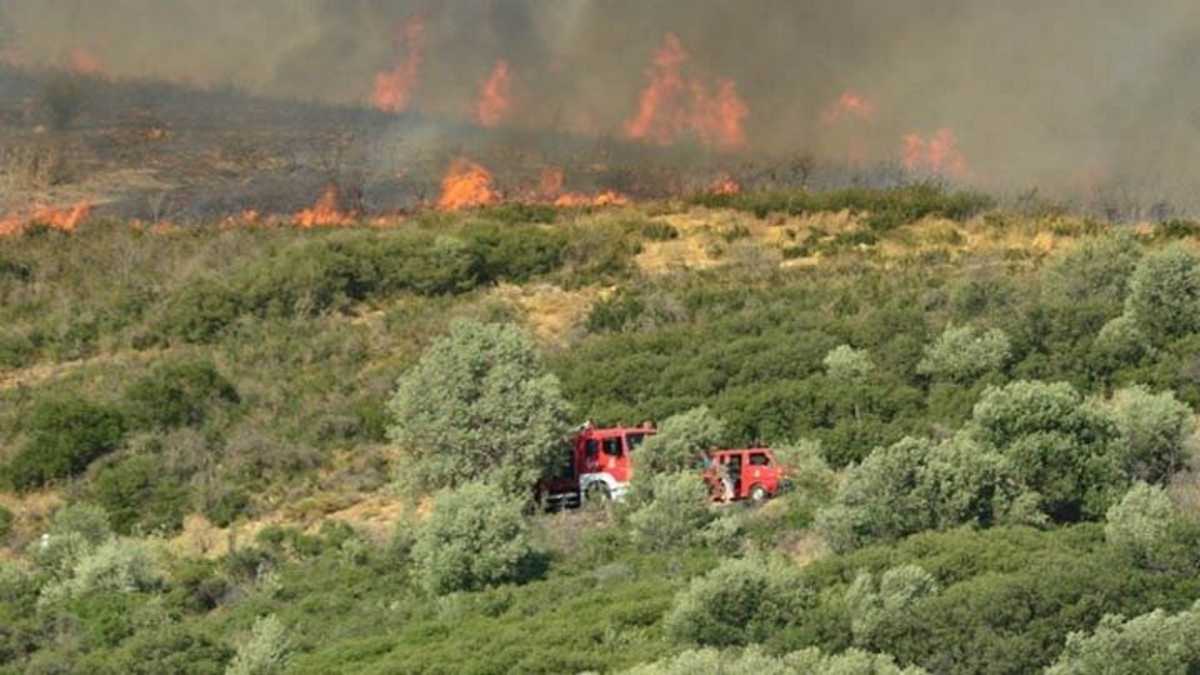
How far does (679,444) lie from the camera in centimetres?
6309

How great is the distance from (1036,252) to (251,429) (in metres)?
25.6

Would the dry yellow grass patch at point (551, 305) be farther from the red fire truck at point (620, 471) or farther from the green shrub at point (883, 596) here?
the green shrub at point (883, 596)

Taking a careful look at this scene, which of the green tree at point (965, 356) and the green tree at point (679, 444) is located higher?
the green tree at point (965, 356)

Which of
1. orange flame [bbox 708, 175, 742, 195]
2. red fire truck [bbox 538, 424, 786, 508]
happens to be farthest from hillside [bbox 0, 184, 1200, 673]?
orange flame [bbox 708, 175, 742, 195]

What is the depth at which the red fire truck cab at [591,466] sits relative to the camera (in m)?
65.5

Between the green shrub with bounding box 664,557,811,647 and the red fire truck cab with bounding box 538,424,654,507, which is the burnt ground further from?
the green shrub with bounding box 664,557,811,647

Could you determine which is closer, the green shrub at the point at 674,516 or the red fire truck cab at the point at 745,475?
the green shrub at the point at 674,516

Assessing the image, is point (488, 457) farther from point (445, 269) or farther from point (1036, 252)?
point (1036, 252)

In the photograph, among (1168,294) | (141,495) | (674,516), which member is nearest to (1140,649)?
(674,516)

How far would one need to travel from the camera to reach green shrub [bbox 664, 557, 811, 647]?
167 ft

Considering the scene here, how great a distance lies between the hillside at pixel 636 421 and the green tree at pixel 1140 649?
84 mm

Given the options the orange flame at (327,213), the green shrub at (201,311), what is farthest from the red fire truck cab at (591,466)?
the orange flame at (327,213)

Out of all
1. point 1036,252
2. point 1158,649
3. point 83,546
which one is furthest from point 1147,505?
point 1036,252

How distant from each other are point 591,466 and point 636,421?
4.62 meters
